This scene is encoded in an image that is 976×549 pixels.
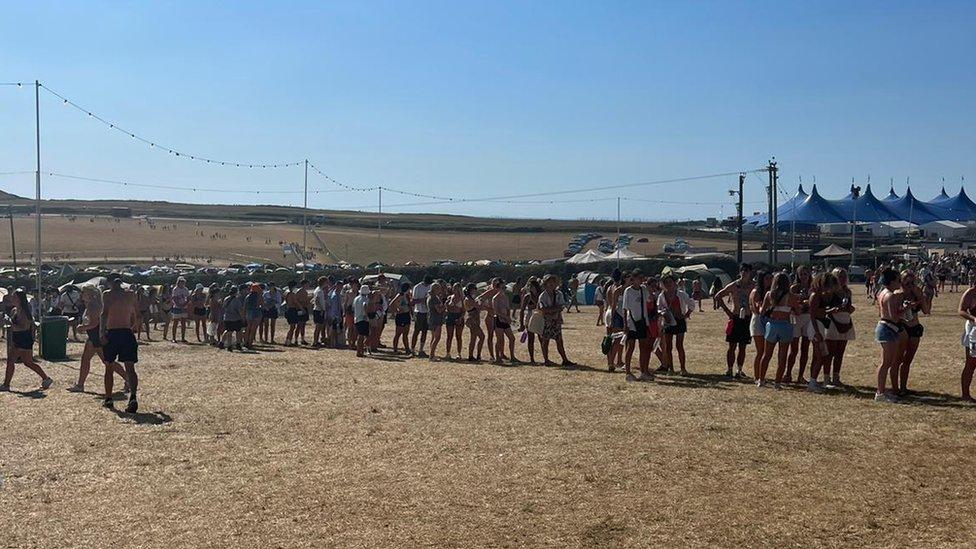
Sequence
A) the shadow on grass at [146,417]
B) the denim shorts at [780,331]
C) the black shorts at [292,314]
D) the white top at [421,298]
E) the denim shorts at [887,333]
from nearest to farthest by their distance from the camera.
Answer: the shadow on grass at [146,417] → the denim shorts at [887,333] → the denim shorts at [780,331] → the white top at [421,298] → the black shorts at [292,314]

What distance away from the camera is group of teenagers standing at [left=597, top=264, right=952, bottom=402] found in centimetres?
1162

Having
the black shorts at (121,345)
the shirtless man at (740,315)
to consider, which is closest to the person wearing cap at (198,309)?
the black shorts at (121,345)

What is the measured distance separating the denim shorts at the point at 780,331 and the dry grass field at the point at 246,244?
61.7 m

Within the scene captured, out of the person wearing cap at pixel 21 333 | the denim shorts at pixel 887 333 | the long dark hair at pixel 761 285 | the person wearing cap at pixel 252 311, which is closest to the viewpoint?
the denim shorts at pixel 887 333

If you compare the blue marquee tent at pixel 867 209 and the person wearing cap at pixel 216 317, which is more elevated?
the blue marquee tent at pixel 867 209

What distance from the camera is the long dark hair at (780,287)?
42.1 feet

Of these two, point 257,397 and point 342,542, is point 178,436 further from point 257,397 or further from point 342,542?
point 342,542

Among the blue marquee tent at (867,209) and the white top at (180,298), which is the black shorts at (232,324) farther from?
the blue marquee tent at (867,209)

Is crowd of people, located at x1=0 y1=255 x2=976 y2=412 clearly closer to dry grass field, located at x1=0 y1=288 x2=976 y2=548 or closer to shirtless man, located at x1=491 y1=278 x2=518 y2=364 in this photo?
shirtless man, located at x1=491 y1=278 x2=518 y2=364

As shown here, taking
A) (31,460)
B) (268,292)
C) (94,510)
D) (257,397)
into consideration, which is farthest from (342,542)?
(268,292)

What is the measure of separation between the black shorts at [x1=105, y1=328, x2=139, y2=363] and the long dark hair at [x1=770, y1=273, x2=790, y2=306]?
7947 millimetres

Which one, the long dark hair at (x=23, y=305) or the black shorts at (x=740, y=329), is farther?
the black shorts at (x=740, y=329)

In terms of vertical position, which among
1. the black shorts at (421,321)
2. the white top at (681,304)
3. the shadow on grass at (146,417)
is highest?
the white top at (681,304)

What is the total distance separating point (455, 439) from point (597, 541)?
11.7 ft
